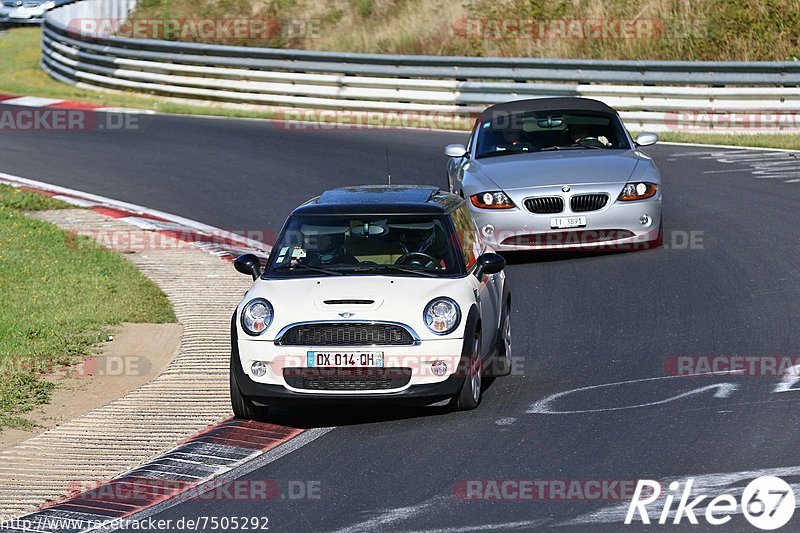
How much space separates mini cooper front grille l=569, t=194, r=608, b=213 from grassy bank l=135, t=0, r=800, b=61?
13669 millimetres

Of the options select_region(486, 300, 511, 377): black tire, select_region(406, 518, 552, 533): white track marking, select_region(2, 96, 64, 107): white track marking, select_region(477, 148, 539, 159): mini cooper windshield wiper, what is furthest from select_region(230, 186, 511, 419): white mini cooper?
select_region(2, 96, 64, 107): white track marking

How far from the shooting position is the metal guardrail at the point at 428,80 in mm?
23281

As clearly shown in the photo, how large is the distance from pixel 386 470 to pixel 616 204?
6.94 meters

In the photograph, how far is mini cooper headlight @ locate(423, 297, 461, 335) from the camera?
9.26 metres

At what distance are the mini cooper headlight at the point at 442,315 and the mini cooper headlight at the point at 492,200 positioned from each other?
210 inches

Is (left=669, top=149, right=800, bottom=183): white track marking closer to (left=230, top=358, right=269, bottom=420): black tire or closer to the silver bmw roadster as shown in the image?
the silver bmw roadster

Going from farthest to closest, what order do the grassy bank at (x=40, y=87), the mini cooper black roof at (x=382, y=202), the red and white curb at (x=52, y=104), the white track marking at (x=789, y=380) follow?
the grassy bank at (x=40, y=87) < the red and white curb at (x=52, y=104) < the mini cooper black roof at (x=382, y=202) < the white track marking at (x=789, y=380)

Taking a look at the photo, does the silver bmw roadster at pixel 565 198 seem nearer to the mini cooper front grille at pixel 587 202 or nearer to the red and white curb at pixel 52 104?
the mini cooper front grille at pixel 587 202

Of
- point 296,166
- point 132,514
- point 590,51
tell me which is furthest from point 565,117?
point 590,51

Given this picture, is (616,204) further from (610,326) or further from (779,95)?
(779,95)

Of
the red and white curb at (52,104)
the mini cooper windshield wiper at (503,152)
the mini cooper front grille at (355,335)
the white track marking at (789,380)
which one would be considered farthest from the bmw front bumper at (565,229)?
the red and white curb at (52,104)

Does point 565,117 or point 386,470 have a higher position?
point 565,117

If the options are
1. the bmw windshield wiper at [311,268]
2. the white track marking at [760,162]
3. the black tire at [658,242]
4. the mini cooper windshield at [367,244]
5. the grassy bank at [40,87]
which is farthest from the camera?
the grassy bank at [40,87]

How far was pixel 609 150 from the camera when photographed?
15.6 m
